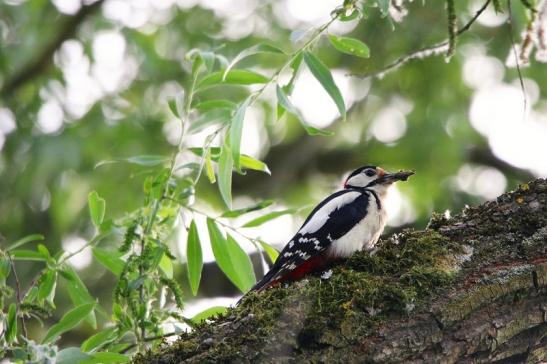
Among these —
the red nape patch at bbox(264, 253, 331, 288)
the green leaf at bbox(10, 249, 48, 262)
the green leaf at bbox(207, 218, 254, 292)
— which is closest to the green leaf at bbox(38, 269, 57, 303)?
the green leaf at bbox(10, 249, 48, 262)

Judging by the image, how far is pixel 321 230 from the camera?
13.0 ft

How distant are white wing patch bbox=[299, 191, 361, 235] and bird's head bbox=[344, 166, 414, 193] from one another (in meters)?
0.31

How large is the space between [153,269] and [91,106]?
16.4ft

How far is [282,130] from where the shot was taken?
28.2ft

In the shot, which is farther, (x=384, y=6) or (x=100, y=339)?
(x=100, y=339)

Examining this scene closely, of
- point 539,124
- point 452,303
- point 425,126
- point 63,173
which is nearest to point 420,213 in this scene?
point 425,126

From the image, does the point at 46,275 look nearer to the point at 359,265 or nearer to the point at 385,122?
the point at 359,265

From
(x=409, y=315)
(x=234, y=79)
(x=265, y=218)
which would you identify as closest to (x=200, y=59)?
(x=234, y=79)

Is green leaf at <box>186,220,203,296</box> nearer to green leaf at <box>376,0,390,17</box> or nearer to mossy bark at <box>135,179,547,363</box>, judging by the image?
mossy bark at <box>135,179,547,363</box>

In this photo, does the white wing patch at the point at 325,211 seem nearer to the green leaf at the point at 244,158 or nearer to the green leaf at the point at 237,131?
the green leaf at the point at 244,158

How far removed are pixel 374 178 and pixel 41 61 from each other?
13.7ft

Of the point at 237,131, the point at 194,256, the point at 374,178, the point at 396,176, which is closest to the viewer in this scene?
the point at 237,131

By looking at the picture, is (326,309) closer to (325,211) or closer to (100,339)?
(100,339)

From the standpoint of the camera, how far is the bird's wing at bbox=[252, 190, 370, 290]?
145 inches
